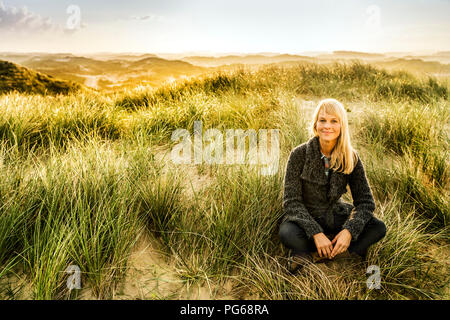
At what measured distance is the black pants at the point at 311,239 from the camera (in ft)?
6.70

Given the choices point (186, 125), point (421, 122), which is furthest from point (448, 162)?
point (186, 125)

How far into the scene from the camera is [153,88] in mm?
6949

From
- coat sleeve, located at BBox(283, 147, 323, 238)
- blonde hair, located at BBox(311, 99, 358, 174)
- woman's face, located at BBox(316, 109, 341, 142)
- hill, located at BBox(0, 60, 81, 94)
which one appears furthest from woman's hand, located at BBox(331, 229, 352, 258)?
hill, located at BBox(0, 60, 81, 94)

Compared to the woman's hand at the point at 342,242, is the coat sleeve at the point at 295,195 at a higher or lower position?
higher

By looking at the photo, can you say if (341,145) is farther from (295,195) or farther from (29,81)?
(29,81)

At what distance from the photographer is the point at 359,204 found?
2145mm

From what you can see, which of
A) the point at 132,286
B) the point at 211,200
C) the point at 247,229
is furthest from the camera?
the point at 211,200

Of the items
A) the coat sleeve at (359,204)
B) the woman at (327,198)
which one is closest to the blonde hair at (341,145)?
the woman at (327,198)

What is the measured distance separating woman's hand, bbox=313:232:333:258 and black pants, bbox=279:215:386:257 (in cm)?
10

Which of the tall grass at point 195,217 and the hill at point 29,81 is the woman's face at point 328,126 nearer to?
the tall grass at point 195,217

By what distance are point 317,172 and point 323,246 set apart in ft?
1.80

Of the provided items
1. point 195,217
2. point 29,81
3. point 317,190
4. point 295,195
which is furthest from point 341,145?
point 29,81
